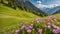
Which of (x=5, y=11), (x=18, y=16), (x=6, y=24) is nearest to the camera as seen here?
(x=6, y=24)

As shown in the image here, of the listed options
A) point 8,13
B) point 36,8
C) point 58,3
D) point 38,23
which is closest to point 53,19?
point 38,23

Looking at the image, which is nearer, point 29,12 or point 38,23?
point 38,23

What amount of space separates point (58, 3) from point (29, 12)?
4.09 ft

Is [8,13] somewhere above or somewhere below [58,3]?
below

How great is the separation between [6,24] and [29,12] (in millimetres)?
1209

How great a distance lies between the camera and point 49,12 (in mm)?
6609

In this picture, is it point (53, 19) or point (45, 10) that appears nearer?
point (53, 19)

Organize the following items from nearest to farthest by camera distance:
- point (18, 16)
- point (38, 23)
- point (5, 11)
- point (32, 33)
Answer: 1. point (32, 33)
2. point (38, 23)
3. point (18, 16)
4. point (5, 11)

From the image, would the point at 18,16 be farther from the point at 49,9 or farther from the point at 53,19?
the point at 53,19

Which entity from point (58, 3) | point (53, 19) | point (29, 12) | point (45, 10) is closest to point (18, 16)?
point (29, 12)

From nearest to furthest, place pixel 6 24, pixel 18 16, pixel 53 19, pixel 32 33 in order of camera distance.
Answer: pixel 32 33 < pixel 53 19 < pixel 6 24 < pixel 18 16

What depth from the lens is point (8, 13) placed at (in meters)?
7.25

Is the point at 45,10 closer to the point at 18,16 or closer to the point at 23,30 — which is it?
the point at 18,16

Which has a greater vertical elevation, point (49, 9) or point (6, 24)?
point (49, 9)
